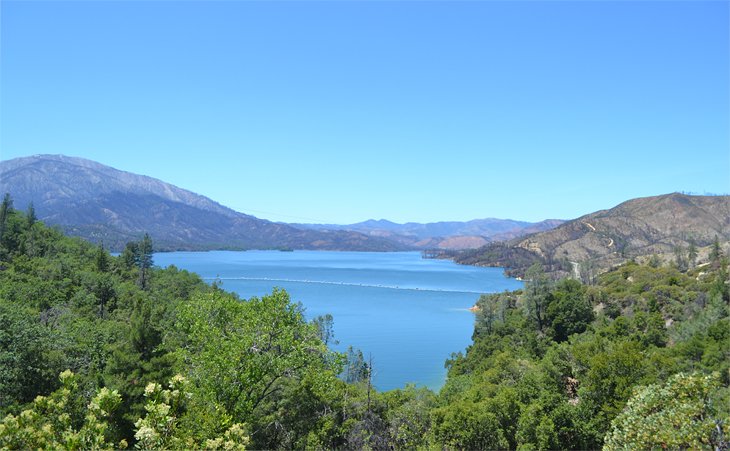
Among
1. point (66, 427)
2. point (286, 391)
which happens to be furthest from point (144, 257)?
point (66, 427)

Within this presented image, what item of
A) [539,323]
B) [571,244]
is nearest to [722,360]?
[539,323]

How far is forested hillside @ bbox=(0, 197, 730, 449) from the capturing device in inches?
231

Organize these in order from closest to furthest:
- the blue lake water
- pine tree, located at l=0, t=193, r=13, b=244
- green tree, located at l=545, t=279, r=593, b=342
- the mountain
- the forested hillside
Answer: the forested hillside < green tree, located at l=545, t=279, r=593, b=342 < the blue lake water < pine tree, located at l=0, t=193, r=13, b=244 < the mountain

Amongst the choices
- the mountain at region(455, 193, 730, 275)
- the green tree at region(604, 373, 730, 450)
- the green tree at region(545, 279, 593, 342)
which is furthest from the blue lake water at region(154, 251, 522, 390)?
the mountain at region(455, 193, 730, 275)

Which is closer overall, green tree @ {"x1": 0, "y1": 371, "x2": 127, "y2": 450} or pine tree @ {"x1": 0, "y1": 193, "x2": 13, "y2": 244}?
green tree @ {"x1": 0, "y1": 371, "x2": 127, "y2": 450}

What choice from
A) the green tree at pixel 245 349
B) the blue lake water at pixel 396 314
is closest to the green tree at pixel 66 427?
the green tree at pixel 245 349

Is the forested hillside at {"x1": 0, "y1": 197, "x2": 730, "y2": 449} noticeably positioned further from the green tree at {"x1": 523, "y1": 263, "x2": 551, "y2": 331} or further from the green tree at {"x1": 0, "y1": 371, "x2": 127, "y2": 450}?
the green tree at {"x1": 523, "y1": 263, "x2": 551, "y2": 331}

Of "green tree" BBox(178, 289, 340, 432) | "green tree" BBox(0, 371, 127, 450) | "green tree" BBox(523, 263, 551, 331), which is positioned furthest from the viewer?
"green tree" BBox(523, 263, 551, 331)

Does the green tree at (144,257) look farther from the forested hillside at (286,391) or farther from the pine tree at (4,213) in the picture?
the forested hillside at (286,391)

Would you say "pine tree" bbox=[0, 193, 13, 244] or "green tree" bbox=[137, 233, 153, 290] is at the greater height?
"pine tree" bbox=[0, 193, 13, 244]

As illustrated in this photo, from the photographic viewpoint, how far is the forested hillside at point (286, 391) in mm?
5871

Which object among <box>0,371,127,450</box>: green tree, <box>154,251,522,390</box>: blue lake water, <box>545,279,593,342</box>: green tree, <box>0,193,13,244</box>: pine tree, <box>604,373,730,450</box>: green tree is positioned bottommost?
<box>154,251,522,390</box>: blue lake water

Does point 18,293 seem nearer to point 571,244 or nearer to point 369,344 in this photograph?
point 369,344

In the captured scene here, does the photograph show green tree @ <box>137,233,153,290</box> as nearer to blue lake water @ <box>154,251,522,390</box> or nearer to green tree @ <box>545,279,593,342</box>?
blue lake water @ <box>154,251,522,390</box>
